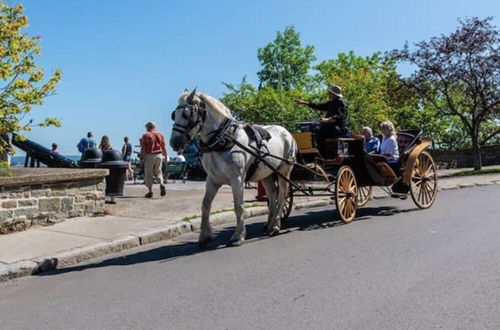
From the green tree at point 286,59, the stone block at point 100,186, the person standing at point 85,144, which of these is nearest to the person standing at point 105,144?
the person standing at point 85,144

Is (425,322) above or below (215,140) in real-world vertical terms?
below

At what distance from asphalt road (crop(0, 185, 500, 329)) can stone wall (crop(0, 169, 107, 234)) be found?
8.34 feet

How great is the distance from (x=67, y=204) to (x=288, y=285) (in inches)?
236

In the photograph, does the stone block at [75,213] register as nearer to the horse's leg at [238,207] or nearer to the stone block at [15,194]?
the stone block at [15,194]

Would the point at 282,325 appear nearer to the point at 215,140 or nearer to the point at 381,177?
the point at 215,140

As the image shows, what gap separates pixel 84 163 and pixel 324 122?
6773mm

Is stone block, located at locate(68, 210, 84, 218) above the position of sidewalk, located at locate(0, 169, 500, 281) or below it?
above

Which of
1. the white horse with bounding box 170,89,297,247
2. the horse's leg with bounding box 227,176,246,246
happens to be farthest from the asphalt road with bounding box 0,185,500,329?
the white horse with bounding box 170,89,297,247

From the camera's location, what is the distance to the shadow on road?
6.98 meters

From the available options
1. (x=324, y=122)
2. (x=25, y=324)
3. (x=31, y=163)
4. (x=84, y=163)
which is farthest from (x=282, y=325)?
(x=31, y=163)

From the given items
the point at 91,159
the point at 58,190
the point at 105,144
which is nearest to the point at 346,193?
the point at 58,190

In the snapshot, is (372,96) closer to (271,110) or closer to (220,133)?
(271,110)

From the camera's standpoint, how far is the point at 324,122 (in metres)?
9.50

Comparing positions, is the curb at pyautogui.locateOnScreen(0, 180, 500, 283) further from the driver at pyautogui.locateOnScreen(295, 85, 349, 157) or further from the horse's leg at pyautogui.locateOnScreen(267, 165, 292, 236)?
the driver at pyautogui.locateOnScreen(295, 85, 349, 157)
